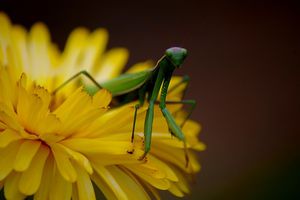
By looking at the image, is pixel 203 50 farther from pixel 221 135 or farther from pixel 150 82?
pixel 150 82

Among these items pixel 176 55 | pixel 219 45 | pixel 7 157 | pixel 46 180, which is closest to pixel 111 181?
pixel 46 180

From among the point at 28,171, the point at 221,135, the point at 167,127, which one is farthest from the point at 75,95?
the point at 221,135

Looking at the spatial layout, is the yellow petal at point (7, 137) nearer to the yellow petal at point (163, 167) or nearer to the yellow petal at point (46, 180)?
the yellow petal at point (46, 180)

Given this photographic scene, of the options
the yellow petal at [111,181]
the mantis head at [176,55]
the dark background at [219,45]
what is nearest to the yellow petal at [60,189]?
the yellow petal at [111,181]

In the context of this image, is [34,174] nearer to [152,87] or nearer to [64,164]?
[64,164]

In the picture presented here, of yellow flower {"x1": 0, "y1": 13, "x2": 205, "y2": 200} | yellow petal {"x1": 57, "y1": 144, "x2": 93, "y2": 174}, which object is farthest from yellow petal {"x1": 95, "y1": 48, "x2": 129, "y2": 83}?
yellow petal {"x1": 57, "y1": 144, "x2": 93, "y2": 174}

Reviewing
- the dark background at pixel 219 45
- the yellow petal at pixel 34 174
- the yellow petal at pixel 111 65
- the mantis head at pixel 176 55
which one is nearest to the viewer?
the yellow petal at pixel 34 174
